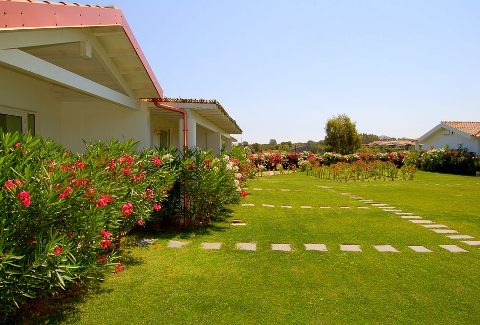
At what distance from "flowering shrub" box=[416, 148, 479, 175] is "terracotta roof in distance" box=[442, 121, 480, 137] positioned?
1729 millimetres

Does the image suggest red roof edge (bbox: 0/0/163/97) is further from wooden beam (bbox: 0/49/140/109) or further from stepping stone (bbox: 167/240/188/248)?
stepping stone (bbox: 167/240/188/248)

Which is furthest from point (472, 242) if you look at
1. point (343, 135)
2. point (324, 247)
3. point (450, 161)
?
point (343, 135)

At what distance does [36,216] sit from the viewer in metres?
3.62

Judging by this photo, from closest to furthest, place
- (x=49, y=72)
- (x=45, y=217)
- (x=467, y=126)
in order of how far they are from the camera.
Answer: (x=45, y=217)
(x=49, y=72)
(x=467, y=126)

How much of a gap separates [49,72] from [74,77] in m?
0.77

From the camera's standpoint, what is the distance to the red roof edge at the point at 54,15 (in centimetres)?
378

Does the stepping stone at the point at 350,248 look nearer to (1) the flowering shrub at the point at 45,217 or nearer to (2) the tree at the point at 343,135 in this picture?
(1) the flowering shrub at the point at 45,217

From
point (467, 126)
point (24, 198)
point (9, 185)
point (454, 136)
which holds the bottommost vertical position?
point (24, 198)

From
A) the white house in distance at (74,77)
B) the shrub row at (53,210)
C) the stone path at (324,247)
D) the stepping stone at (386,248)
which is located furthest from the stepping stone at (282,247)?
the white house in distance at (74,77)

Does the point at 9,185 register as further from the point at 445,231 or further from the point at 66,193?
the point at 445,231

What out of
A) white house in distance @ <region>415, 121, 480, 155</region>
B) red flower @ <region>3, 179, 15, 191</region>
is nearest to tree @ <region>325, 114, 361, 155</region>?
white house in distance @ <region>415, 121, 480, 155</region>

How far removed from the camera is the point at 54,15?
459 cm

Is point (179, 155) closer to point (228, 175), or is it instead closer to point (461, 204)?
point (228, 175)

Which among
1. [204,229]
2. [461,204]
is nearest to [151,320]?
[204,229]
